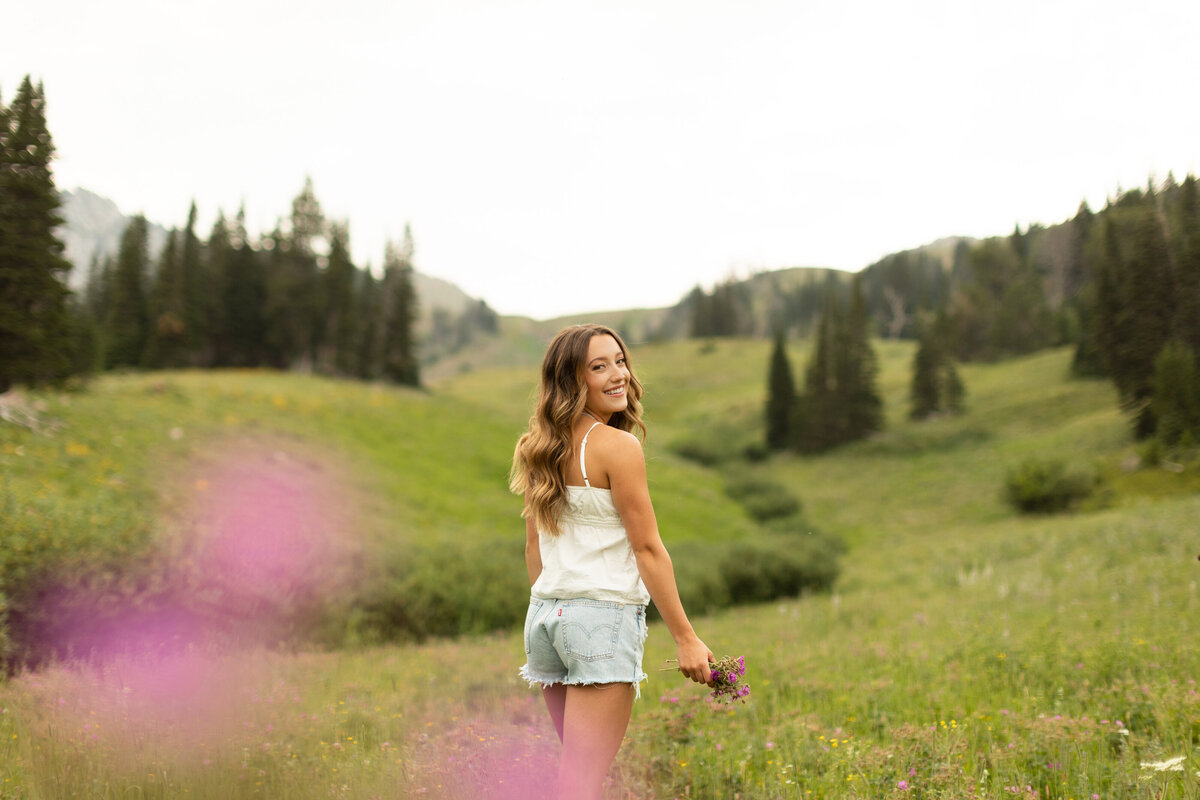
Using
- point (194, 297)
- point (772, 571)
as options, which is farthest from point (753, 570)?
point (194, 297)

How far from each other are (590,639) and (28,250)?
2749cm

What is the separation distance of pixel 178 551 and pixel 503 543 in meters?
12.1

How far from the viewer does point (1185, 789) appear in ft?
11.3

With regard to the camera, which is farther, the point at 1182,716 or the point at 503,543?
the point at 503,543

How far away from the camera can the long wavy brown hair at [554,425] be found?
290 cm

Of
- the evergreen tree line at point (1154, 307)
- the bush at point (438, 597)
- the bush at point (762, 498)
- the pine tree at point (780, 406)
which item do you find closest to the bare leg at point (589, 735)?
the bush at point (438, 597)

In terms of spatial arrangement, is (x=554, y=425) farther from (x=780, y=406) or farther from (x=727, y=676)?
(x=780, y=406)

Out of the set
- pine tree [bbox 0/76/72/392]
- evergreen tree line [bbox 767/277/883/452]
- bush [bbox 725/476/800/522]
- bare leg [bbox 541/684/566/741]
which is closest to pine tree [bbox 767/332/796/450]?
evergreen tree line [bbox 767/277/883/452]

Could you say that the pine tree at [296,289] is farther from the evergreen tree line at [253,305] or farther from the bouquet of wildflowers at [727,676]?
the bouquet of wildflowers at [727,676]

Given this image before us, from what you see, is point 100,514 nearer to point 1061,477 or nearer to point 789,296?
point 1061,477

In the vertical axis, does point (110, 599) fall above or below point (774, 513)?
above

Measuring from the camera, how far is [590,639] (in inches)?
107

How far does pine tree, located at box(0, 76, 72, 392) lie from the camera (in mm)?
21469

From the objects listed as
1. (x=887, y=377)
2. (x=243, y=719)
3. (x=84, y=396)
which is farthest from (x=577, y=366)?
(x=887, y=377)
